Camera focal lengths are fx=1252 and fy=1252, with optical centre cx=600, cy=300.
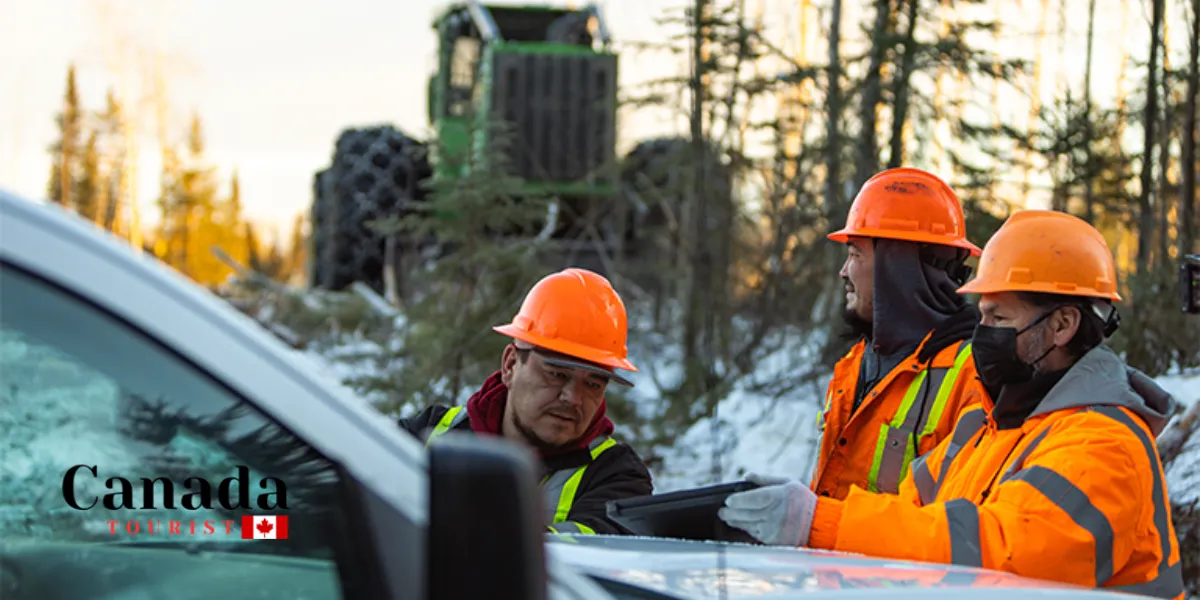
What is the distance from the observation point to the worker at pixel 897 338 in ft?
12.9

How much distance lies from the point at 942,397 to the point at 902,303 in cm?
38

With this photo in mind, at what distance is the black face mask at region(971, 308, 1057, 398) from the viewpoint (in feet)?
10.3

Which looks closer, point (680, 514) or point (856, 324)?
point (680, 514)

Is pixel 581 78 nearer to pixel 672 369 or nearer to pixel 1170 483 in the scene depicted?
pixel 672 369

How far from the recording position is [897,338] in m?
4.10

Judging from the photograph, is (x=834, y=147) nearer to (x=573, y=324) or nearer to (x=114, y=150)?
(x=573, y=324)

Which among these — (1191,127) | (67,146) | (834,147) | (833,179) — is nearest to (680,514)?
(834,147)

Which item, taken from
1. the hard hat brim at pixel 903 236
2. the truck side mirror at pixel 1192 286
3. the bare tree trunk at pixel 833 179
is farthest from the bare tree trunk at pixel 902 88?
the truck side mirror at pixel 1192 286

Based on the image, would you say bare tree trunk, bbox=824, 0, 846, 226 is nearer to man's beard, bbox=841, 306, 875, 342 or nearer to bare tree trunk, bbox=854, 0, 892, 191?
bare tree trunk, bbox=854, 0, 892, 191

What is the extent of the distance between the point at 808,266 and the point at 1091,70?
8507mm

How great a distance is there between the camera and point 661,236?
13484mm

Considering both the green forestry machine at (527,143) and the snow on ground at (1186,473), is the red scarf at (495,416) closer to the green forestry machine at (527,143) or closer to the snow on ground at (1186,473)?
the snow on ground at (1186,473)

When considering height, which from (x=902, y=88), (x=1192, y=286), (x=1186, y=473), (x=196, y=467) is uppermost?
(x=902, y=88)

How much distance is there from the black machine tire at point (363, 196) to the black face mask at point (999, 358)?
11.0 m
